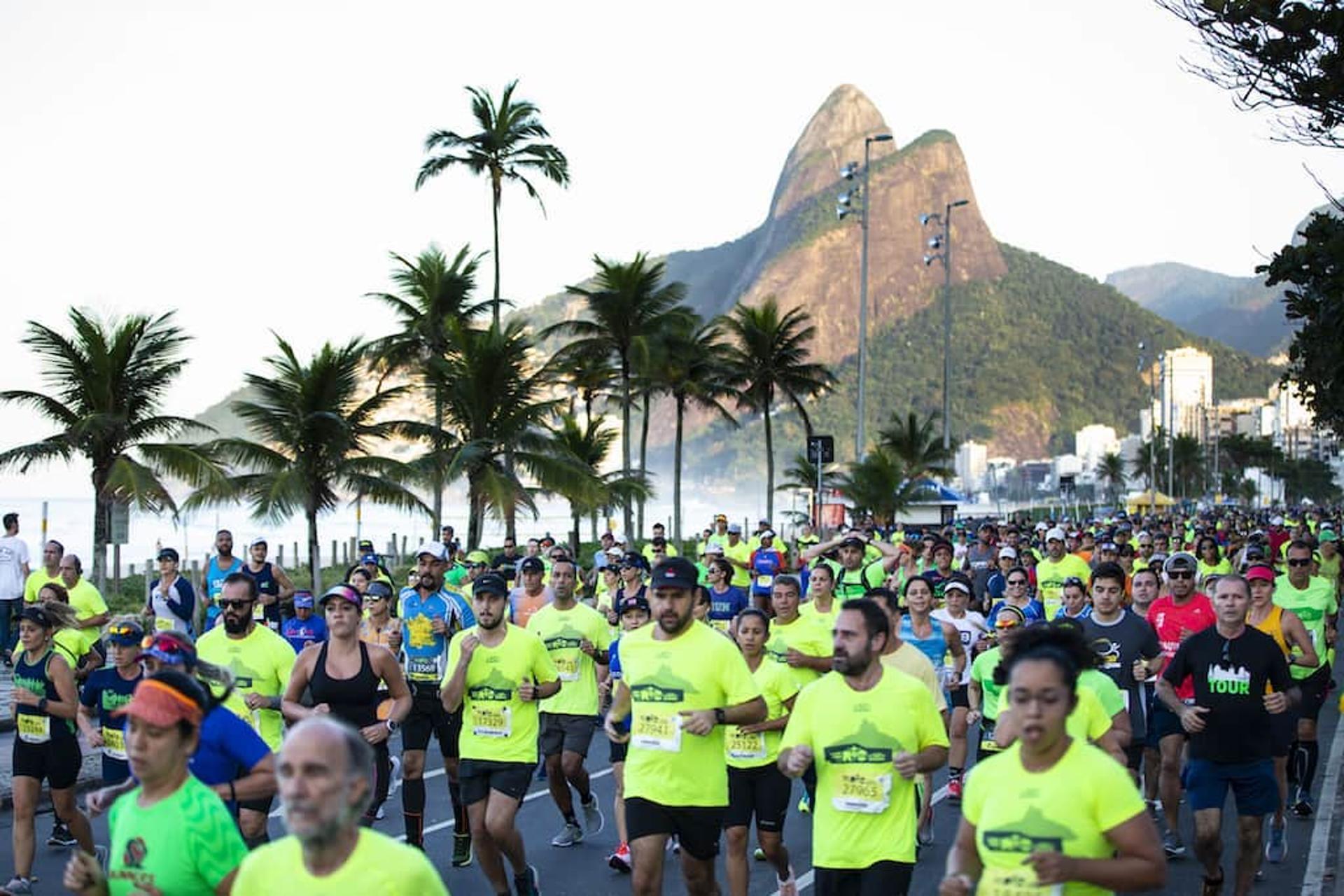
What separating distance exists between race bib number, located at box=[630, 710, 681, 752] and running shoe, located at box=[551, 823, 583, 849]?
3.82m

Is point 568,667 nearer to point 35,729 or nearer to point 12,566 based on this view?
point 35,729

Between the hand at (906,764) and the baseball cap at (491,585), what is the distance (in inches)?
131

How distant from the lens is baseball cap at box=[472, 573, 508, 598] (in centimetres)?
887

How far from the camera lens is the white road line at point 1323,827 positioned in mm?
9461

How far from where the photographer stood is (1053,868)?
425 centimetres

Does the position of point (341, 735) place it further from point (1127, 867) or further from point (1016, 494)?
point (1016, 494)

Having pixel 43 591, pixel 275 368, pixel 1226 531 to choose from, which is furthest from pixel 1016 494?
pixel 43 591

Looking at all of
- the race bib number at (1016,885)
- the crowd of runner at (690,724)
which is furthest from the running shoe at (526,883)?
the race bib number at (1016,885)

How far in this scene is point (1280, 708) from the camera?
8.25 m

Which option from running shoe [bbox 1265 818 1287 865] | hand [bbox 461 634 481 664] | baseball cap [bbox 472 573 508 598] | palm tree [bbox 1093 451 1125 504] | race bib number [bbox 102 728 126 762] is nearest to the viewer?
hand [bbox 461 634 481 664]

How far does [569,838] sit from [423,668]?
1630 millimetres

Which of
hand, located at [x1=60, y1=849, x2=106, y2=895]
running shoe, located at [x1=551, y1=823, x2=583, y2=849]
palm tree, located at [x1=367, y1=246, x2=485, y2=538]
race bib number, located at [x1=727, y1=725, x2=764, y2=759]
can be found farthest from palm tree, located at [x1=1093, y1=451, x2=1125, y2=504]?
hand, located at [x1=60, y1=849, x2=106, y2=895]

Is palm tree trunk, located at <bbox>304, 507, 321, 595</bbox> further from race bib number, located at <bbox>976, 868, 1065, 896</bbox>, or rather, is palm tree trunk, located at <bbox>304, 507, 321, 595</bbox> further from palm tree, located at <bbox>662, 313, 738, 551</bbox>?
race bib number, located at <bbox>976, 868, 1065, 896</bbox>

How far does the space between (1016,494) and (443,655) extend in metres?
183
